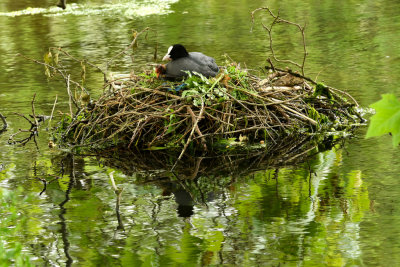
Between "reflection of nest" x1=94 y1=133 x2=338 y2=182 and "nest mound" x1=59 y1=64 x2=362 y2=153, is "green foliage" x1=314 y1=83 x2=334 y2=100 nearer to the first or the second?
"nest mound" x1=59 y1=64 x2=362 y2=153

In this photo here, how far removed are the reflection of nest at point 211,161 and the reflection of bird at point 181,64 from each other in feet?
2.11

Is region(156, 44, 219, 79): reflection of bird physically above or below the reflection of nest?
above

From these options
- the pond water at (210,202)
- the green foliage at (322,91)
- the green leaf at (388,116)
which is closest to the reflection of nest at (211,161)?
the pond water at (210,202)

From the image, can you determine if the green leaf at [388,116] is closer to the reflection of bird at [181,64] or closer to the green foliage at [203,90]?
the green foliage at [203,90]

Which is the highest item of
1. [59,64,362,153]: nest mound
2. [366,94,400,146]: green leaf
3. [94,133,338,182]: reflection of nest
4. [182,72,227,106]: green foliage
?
[366,94,400,146]: green leaf

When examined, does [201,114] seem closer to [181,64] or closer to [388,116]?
[181,64]

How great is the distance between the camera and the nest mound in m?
6.23

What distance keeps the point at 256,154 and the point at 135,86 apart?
1.19 m

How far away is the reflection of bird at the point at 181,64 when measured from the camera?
6305 millimetres

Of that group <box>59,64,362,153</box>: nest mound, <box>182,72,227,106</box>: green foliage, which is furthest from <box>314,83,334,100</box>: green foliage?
<box>182,72,227,106</box>: green foliage

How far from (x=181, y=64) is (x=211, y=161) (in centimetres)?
86

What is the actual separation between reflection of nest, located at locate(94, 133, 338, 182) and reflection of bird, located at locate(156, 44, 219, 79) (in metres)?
0.64

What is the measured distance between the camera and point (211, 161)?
5949 mm

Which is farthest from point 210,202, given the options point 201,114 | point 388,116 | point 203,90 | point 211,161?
point 388,116
